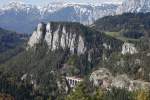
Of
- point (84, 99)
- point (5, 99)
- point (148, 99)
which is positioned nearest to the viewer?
point (84, 99)

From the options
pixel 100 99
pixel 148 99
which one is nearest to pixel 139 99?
pixel 148 99

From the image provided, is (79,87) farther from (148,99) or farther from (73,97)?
(148,99)

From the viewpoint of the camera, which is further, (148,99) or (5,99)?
(5,99)

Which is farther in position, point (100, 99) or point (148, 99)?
point (148, 99)

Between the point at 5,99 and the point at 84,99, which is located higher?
the point at 84,99

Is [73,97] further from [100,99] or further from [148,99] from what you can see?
[148,99]

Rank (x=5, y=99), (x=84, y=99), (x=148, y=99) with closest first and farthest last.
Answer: (x=84, y=99) → (x=148, y=99) → (x=5, y=99)

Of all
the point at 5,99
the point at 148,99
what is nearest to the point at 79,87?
→ the point at 148,99

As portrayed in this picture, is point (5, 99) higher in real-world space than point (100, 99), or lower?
lower
